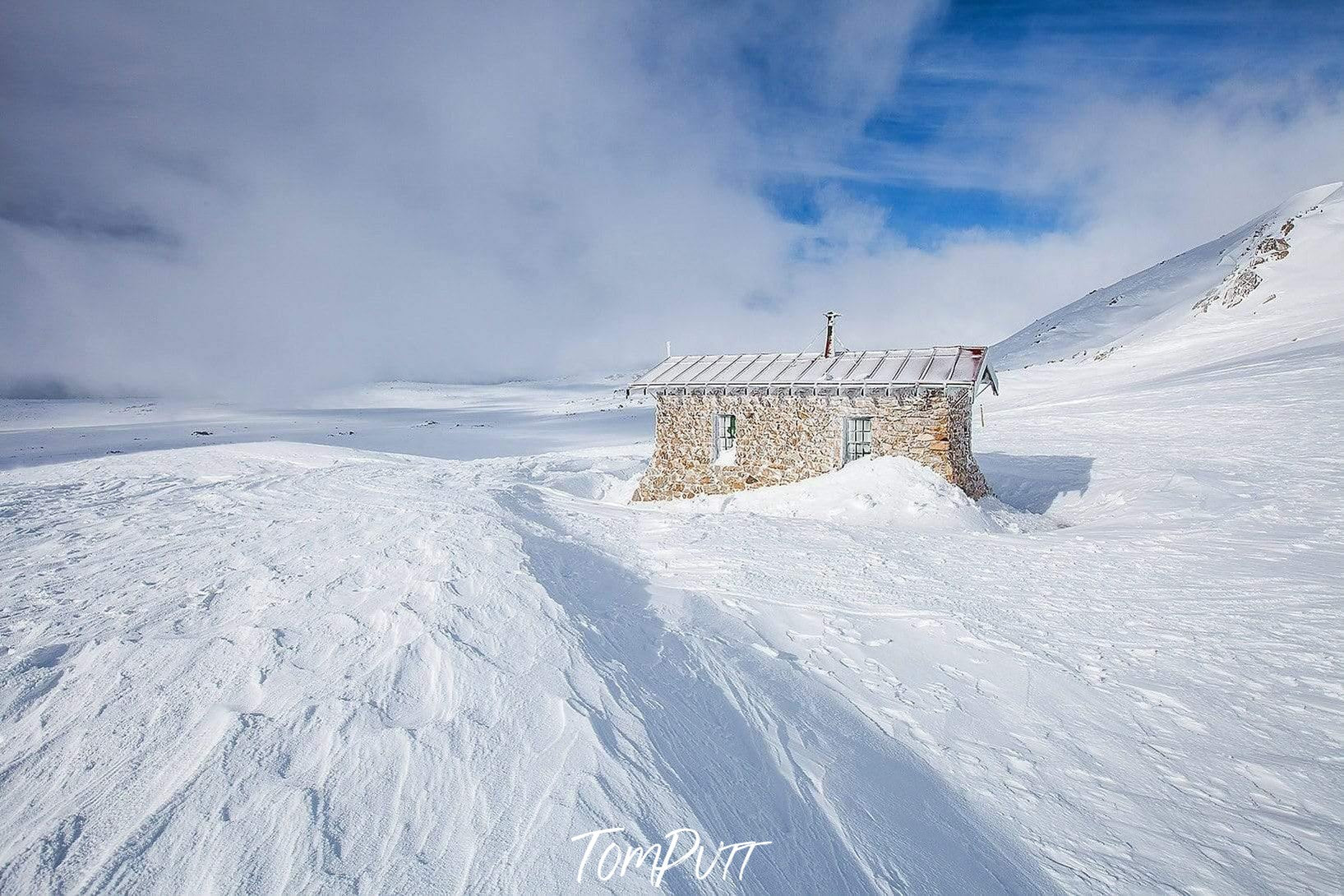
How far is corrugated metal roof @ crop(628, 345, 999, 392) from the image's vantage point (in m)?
15.5

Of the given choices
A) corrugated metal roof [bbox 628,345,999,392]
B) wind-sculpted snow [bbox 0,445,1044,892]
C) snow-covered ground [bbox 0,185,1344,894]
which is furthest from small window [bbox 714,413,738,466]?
wind-sculpted snow [bbox 0,445,1044,892]

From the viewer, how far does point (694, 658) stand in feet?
20.8

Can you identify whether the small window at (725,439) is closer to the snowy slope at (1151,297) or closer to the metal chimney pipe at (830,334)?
the metal chimney pipe at (830,334)

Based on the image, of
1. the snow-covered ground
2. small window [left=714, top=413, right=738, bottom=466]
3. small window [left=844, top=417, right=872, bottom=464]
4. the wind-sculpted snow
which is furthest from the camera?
small window [left=714, top=413, right=738, bottom=466]

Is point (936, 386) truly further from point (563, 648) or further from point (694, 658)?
point (563, 648)

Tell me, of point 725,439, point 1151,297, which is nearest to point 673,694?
point 725,439

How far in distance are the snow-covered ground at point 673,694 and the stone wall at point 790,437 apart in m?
1.93

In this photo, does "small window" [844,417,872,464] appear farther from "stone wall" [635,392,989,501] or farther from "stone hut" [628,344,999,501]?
"stone wall" [635,392,989,501]

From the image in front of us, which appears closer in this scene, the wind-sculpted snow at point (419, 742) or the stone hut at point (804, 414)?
the wind-sculpted snow at point (419, 742)

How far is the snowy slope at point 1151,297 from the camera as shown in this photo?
61.3 m

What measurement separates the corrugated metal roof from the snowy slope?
155 feet

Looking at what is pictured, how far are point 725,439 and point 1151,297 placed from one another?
86.3 m

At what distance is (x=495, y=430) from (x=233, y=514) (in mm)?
26024

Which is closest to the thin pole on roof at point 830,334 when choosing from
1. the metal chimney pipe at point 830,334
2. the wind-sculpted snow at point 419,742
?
the metal chimney pipe at point 830,334
